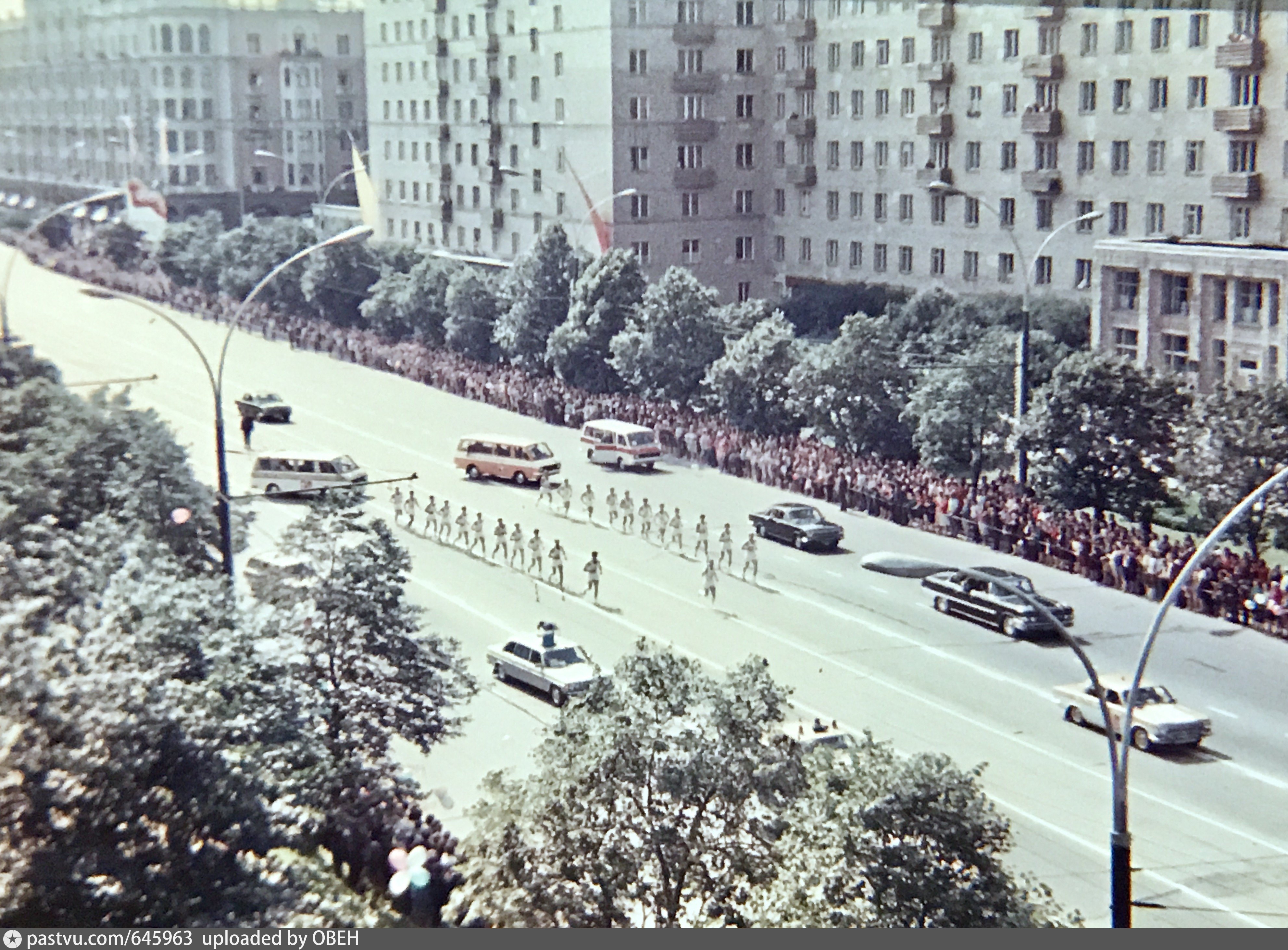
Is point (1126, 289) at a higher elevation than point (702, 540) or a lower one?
higher

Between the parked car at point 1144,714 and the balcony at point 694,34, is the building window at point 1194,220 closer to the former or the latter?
the balcony at point 694,34

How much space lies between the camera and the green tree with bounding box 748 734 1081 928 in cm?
1691

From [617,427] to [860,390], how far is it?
19.4 ft

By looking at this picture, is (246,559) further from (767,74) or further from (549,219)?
(767,74)

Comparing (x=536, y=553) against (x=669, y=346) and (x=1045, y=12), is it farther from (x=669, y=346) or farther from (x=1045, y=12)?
(x=1045, y=12)

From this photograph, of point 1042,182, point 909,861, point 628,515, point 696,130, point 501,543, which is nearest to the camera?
point 909,861

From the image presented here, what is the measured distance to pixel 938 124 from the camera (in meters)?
55.7

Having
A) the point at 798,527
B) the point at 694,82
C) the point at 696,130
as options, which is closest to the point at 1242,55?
the point at 694,82

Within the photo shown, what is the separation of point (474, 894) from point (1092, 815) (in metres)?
8.11

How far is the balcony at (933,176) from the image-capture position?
56281 millimetres

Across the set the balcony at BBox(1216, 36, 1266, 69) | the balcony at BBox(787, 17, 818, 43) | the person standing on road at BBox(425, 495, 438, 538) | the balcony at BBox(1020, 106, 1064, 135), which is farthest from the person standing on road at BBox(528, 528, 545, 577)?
the balcony at BBox(787, 17, 818, 43)

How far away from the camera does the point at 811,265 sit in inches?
2393

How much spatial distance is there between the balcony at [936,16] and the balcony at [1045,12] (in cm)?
261

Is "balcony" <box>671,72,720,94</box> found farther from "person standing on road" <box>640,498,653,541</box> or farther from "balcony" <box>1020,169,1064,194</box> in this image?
"person standing on road" <box>640,498,653,541</box>
